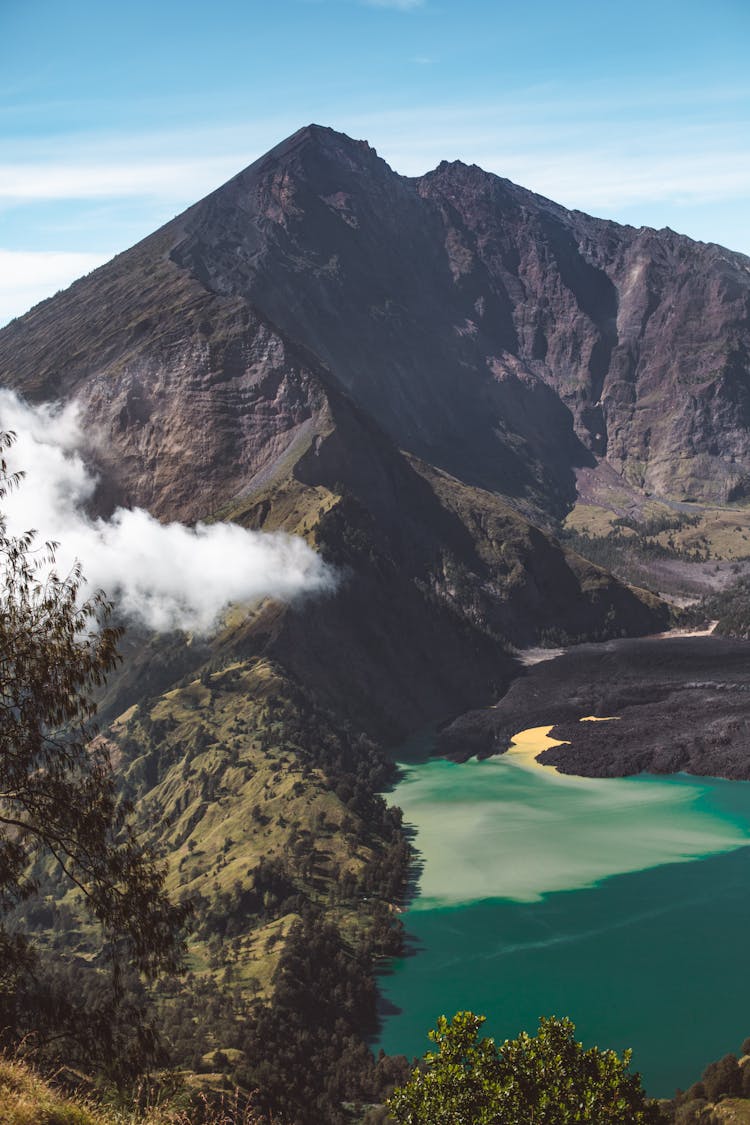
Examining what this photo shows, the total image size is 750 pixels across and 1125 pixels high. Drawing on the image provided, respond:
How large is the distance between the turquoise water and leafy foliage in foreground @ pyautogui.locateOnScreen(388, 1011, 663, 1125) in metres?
43.2

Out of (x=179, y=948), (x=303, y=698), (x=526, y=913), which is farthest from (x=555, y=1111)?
(x=303, y=698)

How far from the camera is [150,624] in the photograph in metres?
200

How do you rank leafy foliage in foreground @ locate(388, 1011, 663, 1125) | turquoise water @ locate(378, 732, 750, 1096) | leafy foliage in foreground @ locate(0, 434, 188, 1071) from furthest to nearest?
turquoise water @ locate(378, 732, 750, 1096), leafy foliage in foreground @ locate(388, 1011, 663, 1125), leafy foliage in foreground @ locate(0, 434, 188, 1071)

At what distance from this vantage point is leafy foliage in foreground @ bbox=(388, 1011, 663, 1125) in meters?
34.3

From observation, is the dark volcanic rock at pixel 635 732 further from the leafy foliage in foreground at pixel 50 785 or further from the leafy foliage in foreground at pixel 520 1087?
the leafy foliage in foreground at pixel 50 785

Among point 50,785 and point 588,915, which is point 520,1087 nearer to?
point 50,785

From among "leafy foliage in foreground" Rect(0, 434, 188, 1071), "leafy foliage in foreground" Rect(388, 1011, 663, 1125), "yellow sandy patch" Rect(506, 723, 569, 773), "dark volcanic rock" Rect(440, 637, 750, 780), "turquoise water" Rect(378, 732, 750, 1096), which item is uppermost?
"leafy foliage in foreground" Rect(0, 434, 188, 1071)

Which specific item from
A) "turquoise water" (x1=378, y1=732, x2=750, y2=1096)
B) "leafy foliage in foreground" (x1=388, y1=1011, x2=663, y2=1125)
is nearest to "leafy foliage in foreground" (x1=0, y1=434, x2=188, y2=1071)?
"leafy foliage in foreground" (x1=388, y1=1011, x2=663, y2=1125)

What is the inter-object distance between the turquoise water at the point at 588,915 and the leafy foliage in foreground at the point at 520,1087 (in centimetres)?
4324

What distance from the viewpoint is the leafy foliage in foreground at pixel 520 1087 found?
34312 millimetres

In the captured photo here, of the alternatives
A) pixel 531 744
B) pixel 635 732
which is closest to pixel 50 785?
pixel 531 744

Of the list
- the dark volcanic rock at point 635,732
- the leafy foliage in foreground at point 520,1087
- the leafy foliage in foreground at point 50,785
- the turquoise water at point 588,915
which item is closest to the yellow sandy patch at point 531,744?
the dark volcanic rock at point 635,732

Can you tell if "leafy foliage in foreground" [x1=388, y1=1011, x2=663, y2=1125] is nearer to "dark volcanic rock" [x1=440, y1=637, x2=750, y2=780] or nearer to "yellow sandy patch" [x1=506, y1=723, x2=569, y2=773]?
"dark volcanic rock" [x1=440, y1=637, x2=750, y2=780]

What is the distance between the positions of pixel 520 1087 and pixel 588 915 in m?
77.2
